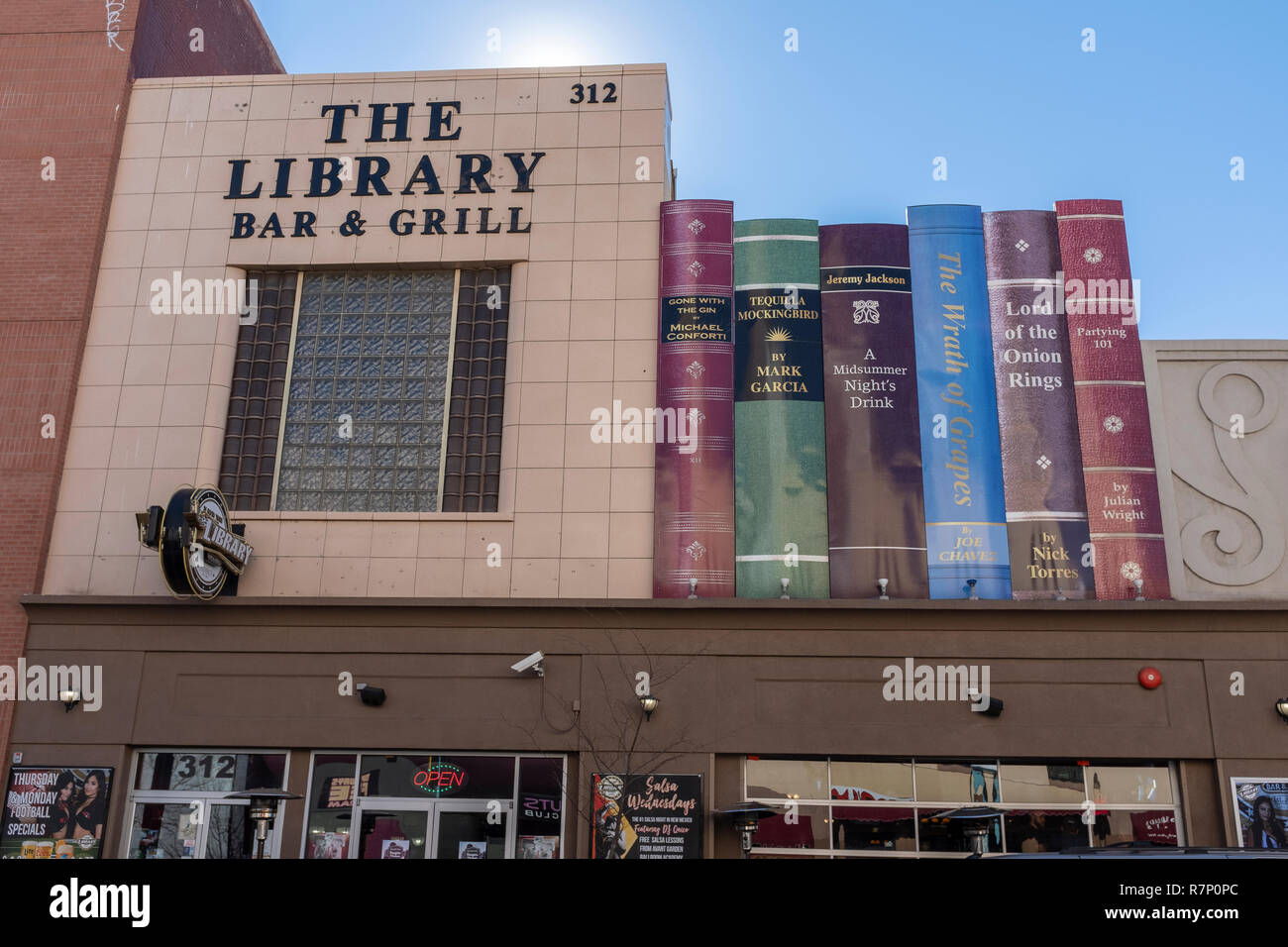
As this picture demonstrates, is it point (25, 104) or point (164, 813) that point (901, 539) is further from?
point (25, 104)

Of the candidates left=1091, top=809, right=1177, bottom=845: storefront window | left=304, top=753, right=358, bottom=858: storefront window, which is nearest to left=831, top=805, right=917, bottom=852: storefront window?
left=1091, top=809, right=1177, bottom=845: storefront window

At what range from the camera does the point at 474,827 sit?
15938 mm

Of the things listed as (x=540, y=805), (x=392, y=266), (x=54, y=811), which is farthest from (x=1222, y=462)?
(x=54, y=811)

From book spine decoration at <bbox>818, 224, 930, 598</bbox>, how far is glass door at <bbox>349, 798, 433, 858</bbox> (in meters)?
7.49

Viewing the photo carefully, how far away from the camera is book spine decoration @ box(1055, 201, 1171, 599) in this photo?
651 inches

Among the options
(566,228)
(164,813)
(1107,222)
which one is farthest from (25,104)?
(1107,222)

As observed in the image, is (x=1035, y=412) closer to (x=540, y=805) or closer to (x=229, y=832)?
(x=540, y=805)

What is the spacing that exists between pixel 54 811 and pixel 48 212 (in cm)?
1095

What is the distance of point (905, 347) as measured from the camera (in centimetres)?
1781

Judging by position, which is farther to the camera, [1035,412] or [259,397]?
[259,397]

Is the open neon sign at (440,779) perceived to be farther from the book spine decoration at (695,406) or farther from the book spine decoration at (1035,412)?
the book spine decoration at (1035,412)
